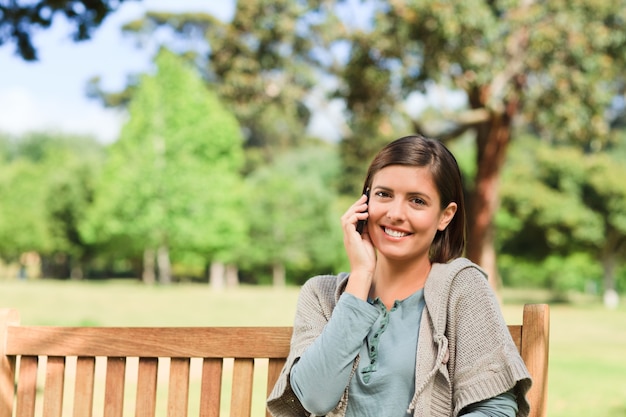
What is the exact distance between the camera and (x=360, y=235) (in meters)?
2.45

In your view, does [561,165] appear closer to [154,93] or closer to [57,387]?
[154,93]

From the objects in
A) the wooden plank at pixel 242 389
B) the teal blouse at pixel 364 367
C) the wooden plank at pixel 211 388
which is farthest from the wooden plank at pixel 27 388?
the teal blouse at pixel 364 367

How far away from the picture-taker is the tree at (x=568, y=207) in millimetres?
26562

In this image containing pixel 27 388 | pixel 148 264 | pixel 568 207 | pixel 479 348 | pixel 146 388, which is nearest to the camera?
pixel 479 348

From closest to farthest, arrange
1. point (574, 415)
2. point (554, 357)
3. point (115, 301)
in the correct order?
point (574, 415) → point (554, 357) → point (115, 301)

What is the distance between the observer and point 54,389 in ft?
9.61

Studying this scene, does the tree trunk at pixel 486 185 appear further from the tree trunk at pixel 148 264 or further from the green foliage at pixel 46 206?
the green foliage at pixel 46 206

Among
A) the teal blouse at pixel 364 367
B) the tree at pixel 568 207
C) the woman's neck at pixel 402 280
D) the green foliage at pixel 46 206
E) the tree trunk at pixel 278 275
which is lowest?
the tree trunk at pixel 278 275

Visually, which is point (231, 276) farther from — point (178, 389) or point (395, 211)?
point (395, 211)

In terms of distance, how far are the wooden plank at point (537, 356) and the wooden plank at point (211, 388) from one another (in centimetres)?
105

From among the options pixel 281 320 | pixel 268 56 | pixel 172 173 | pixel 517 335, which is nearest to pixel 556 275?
pixel 172 173

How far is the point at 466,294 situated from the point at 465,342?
0.46 feet

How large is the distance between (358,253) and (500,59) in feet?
39.4

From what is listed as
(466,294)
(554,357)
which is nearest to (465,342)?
(466,294)
